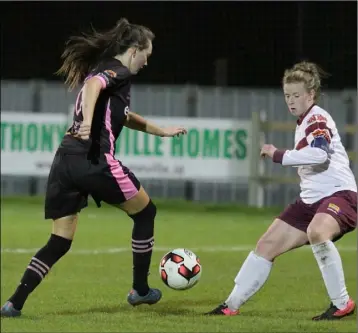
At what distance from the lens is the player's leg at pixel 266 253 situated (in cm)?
779

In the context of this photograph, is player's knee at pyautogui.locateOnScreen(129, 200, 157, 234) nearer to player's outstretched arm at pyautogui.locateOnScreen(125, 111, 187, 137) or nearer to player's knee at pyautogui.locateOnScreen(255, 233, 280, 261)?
player's outstretched arm at pyautogui.locateOnScreen(125, 111, 187, 137)

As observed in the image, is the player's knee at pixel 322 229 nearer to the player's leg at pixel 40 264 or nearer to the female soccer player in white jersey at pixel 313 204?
the female soccer player in white jersey at pixel 313 204

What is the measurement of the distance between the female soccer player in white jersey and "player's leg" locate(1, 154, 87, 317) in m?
1.20

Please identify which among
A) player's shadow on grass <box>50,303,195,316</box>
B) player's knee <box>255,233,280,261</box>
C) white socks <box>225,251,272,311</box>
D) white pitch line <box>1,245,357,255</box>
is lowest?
white pitch line <box>1,245,357,255</box>

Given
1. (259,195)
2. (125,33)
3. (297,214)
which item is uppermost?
(125,33)

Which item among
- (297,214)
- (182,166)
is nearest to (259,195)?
(182,166)

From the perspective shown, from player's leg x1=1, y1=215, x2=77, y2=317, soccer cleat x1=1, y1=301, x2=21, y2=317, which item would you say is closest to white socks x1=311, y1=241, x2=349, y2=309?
player's leg x1=1, y1=215, x2=77, y2=317

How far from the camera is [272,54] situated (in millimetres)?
22203

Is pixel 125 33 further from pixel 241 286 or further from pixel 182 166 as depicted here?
pixel 182 166

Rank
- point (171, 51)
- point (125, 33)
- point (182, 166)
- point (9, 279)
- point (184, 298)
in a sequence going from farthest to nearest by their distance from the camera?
point (171, 51) < point (182, 166) < point (9, 279) < point (184, 298) < point (125, 33)

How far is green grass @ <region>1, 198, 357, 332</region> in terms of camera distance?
24.1ft

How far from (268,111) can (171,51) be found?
8.80 ft

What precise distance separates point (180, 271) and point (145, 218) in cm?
49

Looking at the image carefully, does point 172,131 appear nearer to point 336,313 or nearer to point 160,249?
point 336,313
